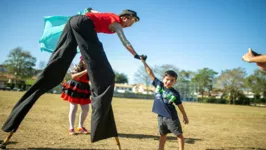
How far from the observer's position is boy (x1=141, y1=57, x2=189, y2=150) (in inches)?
135

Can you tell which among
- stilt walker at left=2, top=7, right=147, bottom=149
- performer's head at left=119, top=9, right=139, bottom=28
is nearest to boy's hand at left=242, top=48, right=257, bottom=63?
stilt walker at left=2, top=7, right=147, bottom=149

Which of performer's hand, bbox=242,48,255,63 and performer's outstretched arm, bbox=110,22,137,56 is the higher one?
performer's outstretched arm, bbox=110,22,137,56

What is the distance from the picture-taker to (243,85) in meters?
62.4

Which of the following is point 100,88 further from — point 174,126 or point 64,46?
point 174,126

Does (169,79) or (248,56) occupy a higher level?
(248,56)

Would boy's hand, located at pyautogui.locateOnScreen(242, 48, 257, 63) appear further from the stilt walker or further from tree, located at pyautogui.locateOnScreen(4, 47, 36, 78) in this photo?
tree, located at pyautogui.locateOnScreen(4, 47, 36, 78)

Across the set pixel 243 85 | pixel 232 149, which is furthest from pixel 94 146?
pixel 243 85

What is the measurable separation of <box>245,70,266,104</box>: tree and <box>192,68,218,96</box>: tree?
101ft

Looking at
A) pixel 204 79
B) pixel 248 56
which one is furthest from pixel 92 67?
pixel 204 79

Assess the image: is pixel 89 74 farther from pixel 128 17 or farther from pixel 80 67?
pixel 80 67

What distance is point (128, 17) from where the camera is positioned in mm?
3254

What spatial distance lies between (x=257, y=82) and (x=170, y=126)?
6892 centimetres

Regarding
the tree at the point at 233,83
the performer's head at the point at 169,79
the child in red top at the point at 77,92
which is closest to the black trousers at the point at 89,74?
the performer's head at the point at 169,79

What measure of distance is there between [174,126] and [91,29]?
2086 millimetres
